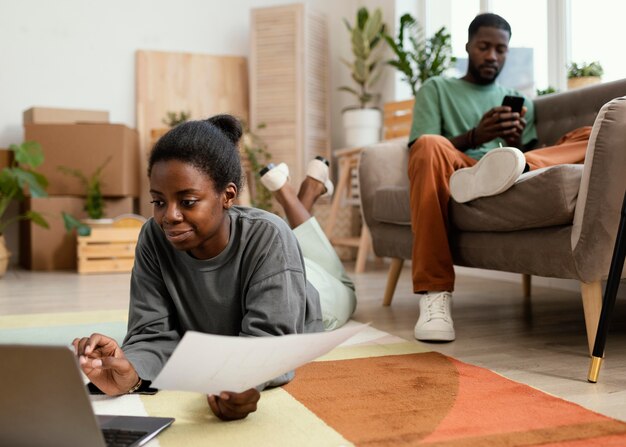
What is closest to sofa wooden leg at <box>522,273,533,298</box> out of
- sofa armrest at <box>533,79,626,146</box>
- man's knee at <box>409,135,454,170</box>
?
sofa armrest at <box>533,79,626,146</box>

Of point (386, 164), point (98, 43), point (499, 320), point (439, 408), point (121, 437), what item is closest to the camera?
point (121, 437)

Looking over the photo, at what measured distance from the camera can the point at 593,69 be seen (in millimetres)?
2338

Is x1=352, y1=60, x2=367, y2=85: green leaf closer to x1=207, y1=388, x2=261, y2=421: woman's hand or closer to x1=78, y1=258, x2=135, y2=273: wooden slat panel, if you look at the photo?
x1=78, y1=258, x2=135, y2=273: wooden slat panel

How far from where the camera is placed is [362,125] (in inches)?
150

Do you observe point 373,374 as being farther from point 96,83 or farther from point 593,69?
point 96,83

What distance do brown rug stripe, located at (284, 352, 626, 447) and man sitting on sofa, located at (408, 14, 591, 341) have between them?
357 millimetres

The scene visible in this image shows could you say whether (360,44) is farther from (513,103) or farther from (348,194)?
(513,103)

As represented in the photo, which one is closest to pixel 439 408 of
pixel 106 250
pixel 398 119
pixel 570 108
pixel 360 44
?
pixel 570 108

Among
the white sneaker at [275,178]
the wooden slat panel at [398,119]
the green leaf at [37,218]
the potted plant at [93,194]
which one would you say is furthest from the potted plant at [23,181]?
the white sneaker at [275,178]

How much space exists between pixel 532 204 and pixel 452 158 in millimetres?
338

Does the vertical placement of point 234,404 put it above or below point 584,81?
below

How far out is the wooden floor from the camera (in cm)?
123

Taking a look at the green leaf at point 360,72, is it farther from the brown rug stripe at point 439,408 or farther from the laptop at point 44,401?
the laptop at point 44,401

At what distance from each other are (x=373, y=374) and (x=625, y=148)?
2.20 feet
